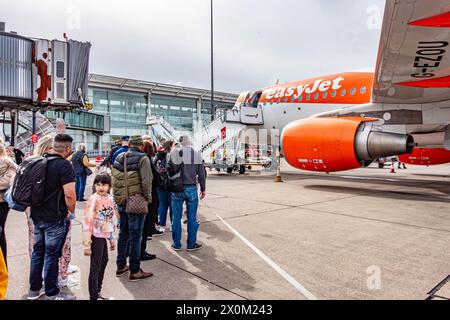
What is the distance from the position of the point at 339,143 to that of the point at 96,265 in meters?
8.68

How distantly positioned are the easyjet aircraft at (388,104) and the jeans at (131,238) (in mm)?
5712

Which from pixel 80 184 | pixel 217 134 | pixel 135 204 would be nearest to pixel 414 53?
pixel 135 204

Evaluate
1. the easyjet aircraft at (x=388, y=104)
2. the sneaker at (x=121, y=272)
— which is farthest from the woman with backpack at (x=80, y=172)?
the easyjet aircraft at (x=388, y=104)

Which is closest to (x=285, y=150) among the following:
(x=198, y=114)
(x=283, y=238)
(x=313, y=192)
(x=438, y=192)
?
(x=313, y=192)

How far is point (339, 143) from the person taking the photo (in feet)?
33.0

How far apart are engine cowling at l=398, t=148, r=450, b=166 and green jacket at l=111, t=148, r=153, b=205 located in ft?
46.4

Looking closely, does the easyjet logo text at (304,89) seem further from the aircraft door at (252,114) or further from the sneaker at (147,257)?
the sneaker at (147,257)

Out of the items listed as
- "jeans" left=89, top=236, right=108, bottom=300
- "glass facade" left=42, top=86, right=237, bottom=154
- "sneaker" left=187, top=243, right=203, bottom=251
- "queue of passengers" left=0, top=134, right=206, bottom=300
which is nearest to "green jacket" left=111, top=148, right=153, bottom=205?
"queue of passengers" left=0, top=134, right=206, bottom=300

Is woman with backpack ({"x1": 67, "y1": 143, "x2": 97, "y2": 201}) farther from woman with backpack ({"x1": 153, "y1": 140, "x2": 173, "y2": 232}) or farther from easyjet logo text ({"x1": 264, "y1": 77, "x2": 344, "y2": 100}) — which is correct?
easyjet logo text ({"x1": 264, "y1": 77, "x2": 344, "y2": 100})

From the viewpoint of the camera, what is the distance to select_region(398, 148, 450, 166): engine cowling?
13.7 metres

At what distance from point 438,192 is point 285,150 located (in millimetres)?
5364

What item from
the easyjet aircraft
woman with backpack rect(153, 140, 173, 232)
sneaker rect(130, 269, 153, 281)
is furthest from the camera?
the easyjet aircraft

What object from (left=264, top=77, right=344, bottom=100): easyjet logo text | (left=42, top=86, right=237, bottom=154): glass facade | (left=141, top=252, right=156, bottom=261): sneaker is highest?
(left=42, top=86, right=237, bottom=154): glass facade
